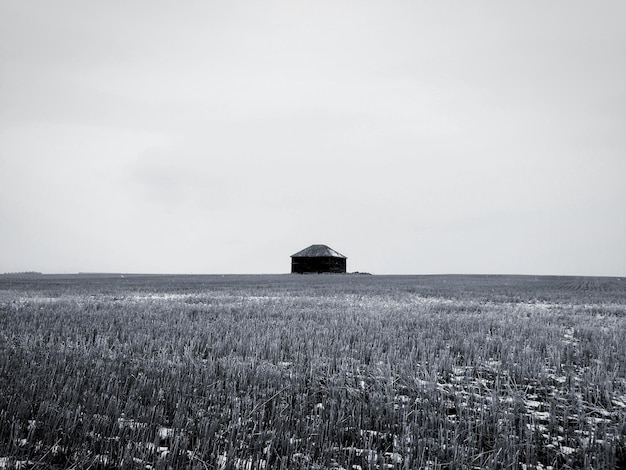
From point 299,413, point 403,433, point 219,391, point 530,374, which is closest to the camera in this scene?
point 403,433

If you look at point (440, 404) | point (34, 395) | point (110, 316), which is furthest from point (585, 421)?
point (110, 316)

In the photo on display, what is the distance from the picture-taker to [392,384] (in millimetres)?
5074

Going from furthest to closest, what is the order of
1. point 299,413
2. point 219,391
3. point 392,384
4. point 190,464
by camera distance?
point 392,384 < point 219,391 < point 299,413 < point 190,464

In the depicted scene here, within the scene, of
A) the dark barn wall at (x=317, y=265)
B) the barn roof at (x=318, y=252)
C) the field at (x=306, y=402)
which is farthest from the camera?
the barn roof at (x=318, y=252)

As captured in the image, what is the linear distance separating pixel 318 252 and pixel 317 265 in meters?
2.74

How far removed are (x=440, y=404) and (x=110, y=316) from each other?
33.0ft

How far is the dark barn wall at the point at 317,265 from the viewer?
223 feet

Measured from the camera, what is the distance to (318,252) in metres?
69.9

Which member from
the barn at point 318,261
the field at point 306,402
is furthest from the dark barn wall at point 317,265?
the field at point 306,402

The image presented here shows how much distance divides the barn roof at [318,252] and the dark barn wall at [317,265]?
420 millimetres

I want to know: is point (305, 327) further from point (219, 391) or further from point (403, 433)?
point (403, 433)

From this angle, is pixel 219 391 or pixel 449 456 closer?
pixel 449 456

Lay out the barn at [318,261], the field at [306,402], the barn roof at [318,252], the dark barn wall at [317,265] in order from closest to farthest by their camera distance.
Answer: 1. the field at [306,402]
2. the dark barn wall at [317,265]
3. the barn at [318,261]
4. the barn roof at [318,252]

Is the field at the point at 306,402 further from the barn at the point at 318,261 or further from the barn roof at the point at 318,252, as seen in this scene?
the barn roof at the point at 318,252
